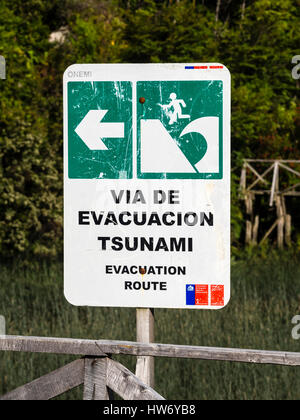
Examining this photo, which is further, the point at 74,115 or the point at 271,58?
the point at 271,58

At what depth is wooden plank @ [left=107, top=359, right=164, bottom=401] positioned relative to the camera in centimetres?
266

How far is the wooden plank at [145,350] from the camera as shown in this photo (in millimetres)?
2613

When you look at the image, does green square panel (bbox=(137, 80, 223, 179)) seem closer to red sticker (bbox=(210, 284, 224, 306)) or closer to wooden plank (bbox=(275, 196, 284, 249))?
red sticker (bbox=(210, 284, 224, 306))

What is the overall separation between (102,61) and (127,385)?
12269 millimetres

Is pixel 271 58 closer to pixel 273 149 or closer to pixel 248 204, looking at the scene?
pixel 273 149

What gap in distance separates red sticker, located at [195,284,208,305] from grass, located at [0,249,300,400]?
6.82 feet

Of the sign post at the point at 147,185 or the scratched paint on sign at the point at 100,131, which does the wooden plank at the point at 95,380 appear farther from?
the scratched paint on sign at the point at 100,131

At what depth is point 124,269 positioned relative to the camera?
3.13m

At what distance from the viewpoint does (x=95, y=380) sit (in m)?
2.83

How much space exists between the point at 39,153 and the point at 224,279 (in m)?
7.78

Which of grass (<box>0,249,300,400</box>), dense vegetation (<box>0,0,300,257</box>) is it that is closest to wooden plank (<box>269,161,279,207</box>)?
dense vegetation (<box>0,0,300,257</box>)

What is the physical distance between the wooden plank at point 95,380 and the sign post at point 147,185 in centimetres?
32

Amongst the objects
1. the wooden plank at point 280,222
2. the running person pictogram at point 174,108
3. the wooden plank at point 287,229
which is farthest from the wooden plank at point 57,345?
the wooden plank at point 287,229
